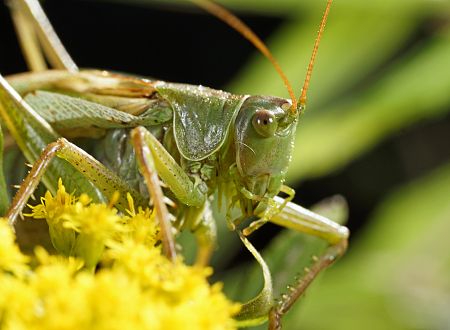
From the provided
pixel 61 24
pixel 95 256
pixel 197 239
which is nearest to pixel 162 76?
pixel 61 24

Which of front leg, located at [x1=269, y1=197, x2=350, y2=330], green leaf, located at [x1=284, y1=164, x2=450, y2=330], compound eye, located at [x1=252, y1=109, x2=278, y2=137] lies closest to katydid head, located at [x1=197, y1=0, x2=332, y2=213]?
compound eye, located at [x1=252, y1=109, x2=278, y2=137]

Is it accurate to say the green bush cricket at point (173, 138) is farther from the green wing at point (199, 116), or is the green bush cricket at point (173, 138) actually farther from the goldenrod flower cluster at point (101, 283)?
the goldenrod flower cluster at point (101, 283)

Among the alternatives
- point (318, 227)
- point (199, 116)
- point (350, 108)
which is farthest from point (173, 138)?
point (350, 108)

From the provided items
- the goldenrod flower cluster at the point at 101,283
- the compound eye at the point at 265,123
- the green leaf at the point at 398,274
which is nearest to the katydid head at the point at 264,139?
the compound eye at the point at 265,123

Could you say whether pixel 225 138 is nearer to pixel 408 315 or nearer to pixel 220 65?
pixel 408 315

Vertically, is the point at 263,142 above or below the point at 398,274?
above

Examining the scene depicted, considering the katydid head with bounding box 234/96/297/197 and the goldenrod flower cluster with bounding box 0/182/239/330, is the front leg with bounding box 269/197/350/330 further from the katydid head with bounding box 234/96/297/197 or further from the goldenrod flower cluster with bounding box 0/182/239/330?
the goldenrod flower cluster with bounding box 0/182/239/330

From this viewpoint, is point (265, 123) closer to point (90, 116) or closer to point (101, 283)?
point (90, 116)
